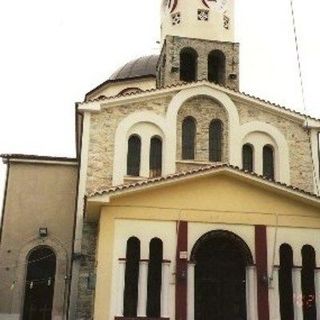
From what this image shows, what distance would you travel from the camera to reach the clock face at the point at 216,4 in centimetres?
2606

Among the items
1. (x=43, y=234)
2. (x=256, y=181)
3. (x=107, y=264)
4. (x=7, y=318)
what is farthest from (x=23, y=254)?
(x=256, y=181)

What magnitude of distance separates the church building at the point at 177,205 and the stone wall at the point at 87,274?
0.04m

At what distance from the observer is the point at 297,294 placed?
16.8m

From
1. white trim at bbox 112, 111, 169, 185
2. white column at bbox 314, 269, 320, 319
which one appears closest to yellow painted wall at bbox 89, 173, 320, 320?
white column at bbox 314, 269, 320, 319

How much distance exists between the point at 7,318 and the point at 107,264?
580cm

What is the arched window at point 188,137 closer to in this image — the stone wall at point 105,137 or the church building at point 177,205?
the church building at point 177,205

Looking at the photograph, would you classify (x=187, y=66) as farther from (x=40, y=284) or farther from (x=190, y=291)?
(x=190, y=291)

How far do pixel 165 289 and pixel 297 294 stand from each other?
4.05 meters

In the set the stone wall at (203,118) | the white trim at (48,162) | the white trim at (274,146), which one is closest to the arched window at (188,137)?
the stone wall at (203,118)

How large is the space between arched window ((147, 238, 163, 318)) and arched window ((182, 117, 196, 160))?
505 cm

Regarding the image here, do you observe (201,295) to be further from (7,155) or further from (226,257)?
(7,155)

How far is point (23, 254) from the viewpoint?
20.6 meters

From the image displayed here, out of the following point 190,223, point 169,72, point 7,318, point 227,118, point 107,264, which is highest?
point 169,72

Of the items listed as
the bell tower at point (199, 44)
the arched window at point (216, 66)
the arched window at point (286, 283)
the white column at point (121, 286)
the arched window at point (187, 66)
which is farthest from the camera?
the arched window at point (187, 66)
